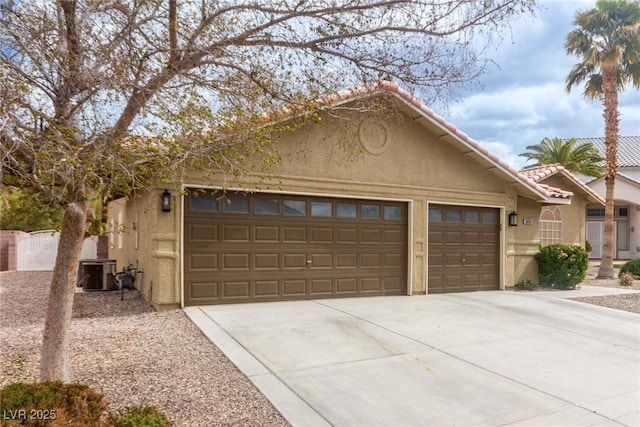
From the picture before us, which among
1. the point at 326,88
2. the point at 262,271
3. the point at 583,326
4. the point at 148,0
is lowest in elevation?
the point at 583,326

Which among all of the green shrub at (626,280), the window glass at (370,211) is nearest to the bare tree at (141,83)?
the window glass at (370,211)

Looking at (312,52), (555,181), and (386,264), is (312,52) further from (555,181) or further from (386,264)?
(555,181)

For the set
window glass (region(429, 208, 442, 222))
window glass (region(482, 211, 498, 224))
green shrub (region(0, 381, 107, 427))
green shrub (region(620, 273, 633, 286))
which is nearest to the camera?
green shrub (region(0, 381, 107, 427))

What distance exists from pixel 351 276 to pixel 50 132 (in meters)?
7.69

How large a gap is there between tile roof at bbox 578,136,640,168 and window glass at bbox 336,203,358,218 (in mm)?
26809

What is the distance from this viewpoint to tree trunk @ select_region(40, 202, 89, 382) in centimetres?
413

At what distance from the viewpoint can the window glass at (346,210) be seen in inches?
399

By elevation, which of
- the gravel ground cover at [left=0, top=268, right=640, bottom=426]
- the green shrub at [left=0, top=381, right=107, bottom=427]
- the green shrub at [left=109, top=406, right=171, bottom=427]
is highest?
the green shrub at [left=0, top=381, right=107, bottom=427]

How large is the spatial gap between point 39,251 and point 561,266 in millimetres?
19154

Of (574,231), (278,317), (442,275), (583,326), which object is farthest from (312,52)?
(574,231)

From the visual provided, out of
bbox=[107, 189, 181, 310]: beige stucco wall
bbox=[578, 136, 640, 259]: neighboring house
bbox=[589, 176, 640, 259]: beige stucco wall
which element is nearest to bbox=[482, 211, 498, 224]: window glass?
bbox=[107, 189, 181, 310]: beige stucco wall

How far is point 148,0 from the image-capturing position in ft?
14.4

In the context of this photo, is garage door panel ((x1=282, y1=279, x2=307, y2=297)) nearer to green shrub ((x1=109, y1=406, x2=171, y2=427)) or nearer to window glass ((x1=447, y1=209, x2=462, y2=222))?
window glass ((x1=447, y1=209, x2=462, y2=222))

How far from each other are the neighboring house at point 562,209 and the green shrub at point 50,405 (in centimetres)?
1557
